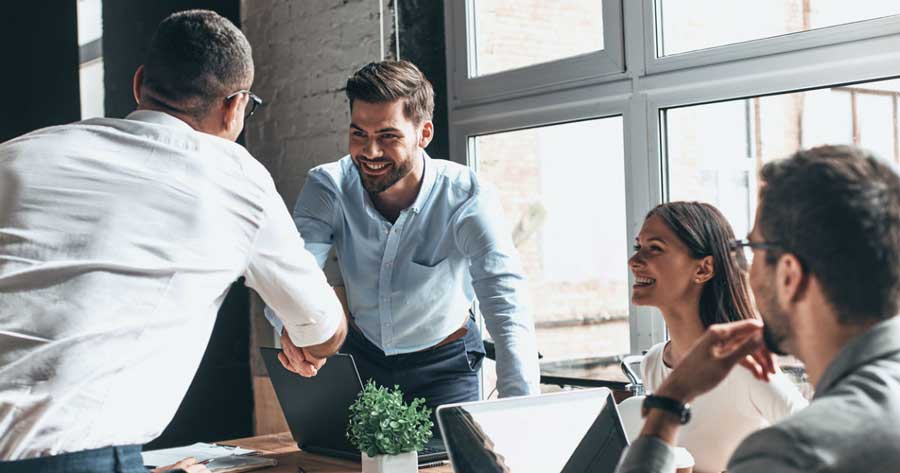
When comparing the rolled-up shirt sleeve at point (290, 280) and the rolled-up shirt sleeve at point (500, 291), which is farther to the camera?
the rolled-up shirt sleeve at point (500, 291)

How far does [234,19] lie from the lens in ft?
15.0

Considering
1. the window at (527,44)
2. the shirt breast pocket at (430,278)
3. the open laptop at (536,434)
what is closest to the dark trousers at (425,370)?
the shirt breast pocket at (430,278)

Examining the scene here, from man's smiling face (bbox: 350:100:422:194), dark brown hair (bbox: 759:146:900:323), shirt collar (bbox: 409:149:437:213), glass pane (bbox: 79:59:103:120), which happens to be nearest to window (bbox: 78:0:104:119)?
glass pane (bbox: 79:59:103:120)

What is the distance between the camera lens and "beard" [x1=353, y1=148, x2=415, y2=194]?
297cm

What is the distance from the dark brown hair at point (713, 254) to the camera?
2.37 m

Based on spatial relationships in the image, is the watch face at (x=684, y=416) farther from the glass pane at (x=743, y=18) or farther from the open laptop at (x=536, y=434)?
the glass pane at (x=743, y=18)

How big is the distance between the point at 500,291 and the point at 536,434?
0.88 meters

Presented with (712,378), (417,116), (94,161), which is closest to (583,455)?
(712,378)

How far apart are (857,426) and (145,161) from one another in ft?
3.83

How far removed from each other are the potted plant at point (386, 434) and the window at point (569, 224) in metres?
1.39

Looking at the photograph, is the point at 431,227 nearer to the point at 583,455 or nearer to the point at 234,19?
the point at 583,455

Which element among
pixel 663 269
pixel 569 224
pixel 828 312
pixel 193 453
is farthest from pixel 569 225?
pixel 828 312

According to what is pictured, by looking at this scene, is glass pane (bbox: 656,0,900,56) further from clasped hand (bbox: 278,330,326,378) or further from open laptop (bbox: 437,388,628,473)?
clasped hand (bbox: 278,330,326,378)

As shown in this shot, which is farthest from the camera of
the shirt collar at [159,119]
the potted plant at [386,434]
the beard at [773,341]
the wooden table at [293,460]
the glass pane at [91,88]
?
the glass pane at [91,88]
